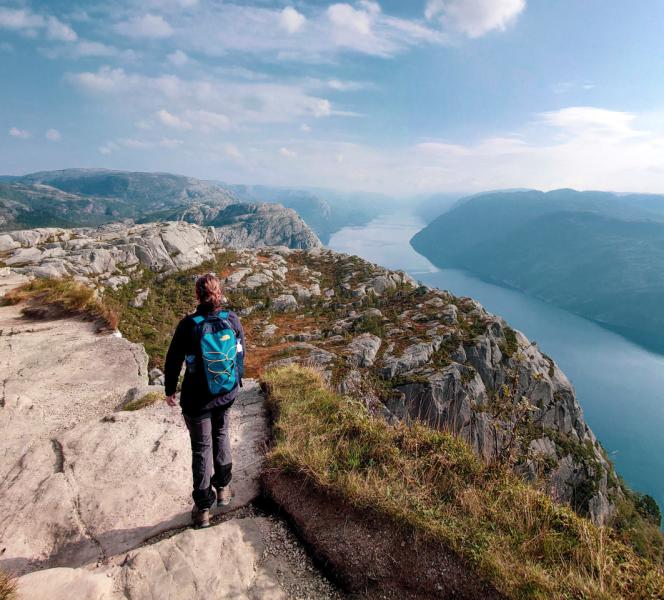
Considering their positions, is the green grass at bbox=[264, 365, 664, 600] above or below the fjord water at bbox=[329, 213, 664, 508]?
above

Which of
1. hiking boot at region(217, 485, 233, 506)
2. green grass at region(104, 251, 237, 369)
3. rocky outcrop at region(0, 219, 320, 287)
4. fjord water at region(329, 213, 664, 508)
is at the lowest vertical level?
fjord water at region(329, 213, 664, 508)

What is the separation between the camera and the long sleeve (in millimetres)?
5816

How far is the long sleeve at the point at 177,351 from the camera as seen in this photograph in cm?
582

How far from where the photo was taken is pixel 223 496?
6.21 meters

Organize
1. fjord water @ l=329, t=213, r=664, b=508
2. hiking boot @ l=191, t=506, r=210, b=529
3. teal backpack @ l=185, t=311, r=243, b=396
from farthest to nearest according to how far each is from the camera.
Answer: fjord water @ l=329, t=213, r=664, b=508
hiking boot @ l=191, t=506, r=210, b=529
teal backpack @ l=185, t=311, r=243, b=396

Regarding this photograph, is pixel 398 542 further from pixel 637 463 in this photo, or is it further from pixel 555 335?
pixel 555 335

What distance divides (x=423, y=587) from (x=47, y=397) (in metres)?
11.4

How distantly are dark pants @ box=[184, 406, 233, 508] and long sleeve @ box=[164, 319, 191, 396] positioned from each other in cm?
73

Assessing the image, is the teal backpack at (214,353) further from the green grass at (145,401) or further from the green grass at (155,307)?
the green grass at (155,307)

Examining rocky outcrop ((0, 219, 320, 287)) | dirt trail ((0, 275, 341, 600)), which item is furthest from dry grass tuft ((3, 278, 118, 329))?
rocky outcrop ((0, 219, 320, 287))

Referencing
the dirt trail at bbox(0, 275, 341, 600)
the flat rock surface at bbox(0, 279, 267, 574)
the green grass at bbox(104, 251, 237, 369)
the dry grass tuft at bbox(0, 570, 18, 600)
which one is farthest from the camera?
the green grass at bbox(104, 251, 237, 369)

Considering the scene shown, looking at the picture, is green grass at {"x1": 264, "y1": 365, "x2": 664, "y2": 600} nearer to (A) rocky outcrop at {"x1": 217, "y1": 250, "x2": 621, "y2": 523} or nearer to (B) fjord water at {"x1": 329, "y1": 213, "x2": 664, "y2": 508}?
(A) rocky outcrop at {"x1": 217, "y1": 250, "x2": 621, "y2": 523}

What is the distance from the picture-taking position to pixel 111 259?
40031mm

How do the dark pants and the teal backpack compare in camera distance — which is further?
the dark pants
